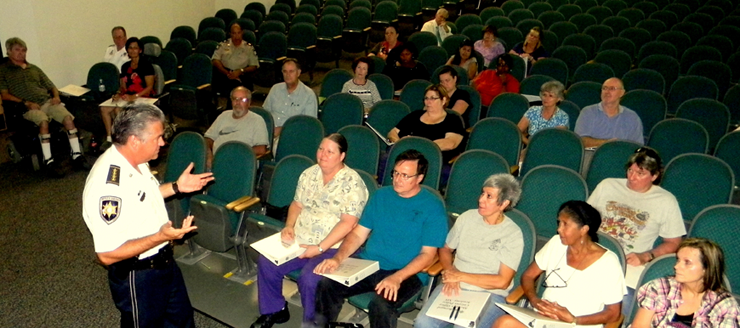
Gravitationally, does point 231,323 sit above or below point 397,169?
below

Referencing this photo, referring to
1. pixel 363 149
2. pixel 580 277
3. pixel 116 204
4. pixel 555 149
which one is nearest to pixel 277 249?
pixel 116 204

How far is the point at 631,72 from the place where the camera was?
21.3ft

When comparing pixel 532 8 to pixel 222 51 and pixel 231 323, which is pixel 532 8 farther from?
pixel 231 323

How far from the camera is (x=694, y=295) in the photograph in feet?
9.00

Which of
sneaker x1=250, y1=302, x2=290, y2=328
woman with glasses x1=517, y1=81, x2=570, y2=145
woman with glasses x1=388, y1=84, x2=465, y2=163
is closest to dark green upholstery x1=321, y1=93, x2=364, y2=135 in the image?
woman with glasses x1=388, y1=84, x2=465, y2=163

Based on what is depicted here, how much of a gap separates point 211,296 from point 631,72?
4805 millimetres

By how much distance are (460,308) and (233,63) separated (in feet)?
18.3

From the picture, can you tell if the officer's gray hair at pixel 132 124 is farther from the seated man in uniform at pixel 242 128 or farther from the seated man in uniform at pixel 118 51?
the seated man in uniform at pixel 118 51

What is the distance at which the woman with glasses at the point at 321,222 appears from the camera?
3.66m

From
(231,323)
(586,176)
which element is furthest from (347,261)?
(586,176)

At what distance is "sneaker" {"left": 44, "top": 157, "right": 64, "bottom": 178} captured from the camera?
611cm

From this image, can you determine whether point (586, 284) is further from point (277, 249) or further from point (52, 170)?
point (52, 170)

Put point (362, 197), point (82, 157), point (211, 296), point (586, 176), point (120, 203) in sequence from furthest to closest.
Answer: point (82, 157)
point (586, 176)
point (211, 296)
point (362, 197)
point (120, 203)

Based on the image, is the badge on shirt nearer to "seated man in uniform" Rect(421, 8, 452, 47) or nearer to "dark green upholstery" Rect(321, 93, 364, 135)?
"dark green upholstery" Rect(321, 93, 364, 135)
